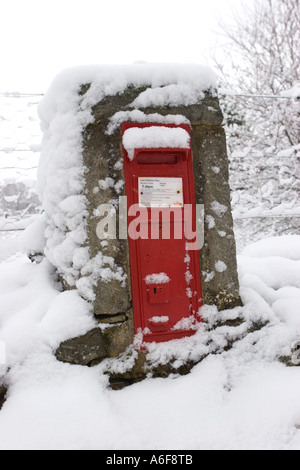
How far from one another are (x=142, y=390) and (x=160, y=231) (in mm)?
845

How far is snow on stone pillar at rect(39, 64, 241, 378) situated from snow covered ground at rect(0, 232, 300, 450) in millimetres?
163

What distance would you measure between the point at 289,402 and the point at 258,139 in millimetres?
4696

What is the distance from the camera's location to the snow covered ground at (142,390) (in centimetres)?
154

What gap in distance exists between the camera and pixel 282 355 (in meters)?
2.05

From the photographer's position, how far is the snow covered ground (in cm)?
154

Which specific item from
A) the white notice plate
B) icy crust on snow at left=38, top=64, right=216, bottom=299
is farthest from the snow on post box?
icy crust on snow at left=38, top=64, right=216, bottom=299

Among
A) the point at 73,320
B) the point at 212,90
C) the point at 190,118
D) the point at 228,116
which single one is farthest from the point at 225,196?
the point at 228,116

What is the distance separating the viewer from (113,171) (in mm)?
2029

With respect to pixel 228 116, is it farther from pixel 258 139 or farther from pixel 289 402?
pixel 289 402
